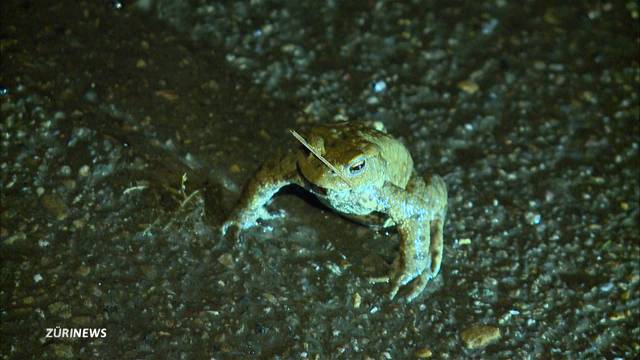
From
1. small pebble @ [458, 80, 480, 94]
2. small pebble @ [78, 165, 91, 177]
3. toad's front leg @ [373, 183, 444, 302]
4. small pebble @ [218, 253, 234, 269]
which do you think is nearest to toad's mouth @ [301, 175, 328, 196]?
toad's front leg @ [373, 183, 444, 302]

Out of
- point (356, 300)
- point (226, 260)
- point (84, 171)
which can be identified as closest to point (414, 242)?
point (356, 300)

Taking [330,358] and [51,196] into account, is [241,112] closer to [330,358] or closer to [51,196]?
[51,196]

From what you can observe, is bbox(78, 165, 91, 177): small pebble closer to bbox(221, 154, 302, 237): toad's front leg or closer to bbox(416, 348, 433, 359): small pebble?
bbox(221, 154, 302, 237): toad's front leg

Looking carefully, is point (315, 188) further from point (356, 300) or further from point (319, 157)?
point (356, 300)

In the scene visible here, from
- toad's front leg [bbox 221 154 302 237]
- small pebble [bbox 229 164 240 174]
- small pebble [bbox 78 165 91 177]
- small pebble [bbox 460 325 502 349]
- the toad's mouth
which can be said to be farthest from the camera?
small pebble [bbox 229 164 240 174]

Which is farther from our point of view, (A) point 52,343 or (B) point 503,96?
(B) point 503,96

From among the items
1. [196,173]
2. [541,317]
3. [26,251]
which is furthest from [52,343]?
[541,317]
